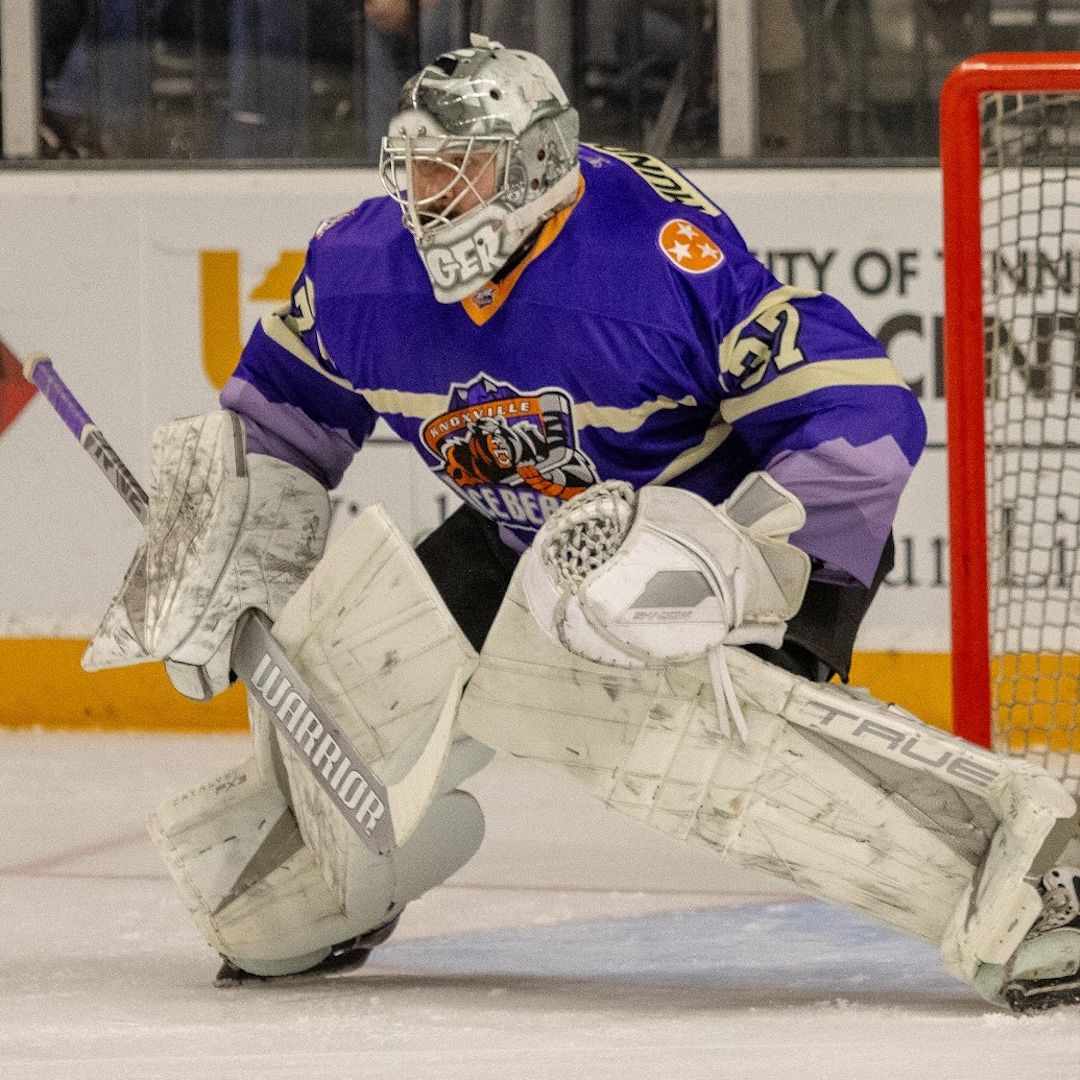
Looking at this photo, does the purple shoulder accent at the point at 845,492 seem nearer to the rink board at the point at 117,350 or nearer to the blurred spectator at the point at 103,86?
the rink board at the point at 117,350

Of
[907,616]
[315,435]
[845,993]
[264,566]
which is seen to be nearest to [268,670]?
[264,566]

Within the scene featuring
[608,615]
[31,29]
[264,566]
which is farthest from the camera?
[31,29]

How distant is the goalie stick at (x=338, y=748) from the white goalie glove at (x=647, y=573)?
19 cm

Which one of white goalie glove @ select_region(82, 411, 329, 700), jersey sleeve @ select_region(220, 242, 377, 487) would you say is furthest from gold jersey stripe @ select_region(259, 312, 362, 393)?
white goalie glove @ select_region(82, 411, 329, 700)

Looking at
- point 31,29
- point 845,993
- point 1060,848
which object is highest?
point 31,29

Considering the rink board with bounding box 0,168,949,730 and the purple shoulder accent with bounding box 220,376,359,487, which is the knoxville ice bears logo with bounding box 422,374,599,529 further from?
the rink board with bounding box 0,168,949,730

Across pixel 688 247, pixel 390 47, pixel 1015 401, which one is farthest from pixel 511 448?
pixel 390 47

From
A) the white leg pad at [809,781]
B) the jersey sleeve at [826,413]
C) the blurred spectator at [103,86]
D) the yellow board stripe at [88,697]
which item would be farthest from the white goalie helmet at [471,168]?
the blurred spectator at [103,86]

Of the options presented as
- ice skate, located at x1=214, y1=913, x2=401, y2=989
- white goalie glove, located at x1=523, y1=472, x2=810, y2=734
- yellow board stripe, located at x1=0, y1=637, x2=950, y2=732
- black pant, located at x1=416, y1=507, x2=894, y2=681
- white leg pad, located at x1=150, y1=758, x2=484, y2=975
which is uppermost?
white goalie glove, located at x1=523, y1=472, x2=810, y2=734

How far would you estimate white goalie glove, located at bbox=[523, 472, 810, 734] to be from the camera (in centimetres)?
177

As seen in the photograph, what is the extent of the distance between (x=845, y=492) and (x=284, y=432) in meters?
0.64

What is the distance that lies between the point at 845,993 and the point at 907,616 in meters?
1.62

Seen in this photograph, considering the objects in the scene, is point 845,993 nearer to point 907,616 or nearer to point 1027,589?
point 1027,589

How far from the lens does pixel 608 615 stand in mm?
1766
